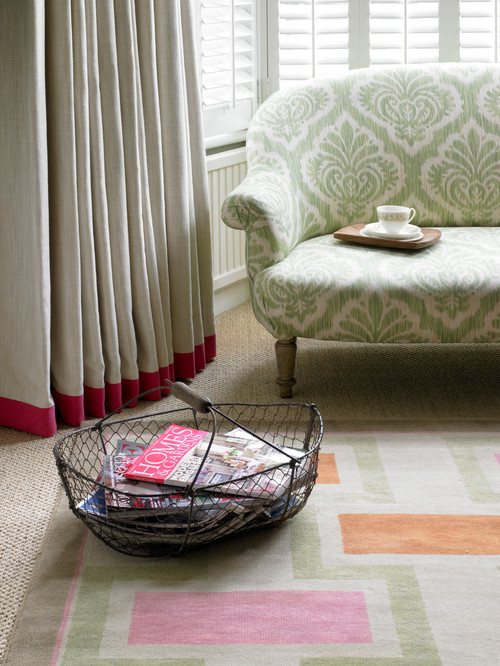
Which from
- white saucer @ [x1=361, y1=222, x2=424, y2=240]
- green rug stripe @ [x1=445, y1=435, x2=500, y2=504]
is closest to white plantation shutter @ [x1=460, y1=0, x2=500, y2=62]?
white saucer @ [x1=361, y1=222, x2=424, y2=240]

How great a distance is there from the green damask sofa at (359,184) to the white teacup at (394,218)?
0.07 metres

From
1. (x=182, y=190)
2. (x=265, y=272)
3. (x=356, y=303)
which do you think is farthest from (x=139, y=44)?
(x=356, y=303)

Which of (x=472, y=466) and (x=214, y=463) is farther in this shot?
(x=472, y=466)

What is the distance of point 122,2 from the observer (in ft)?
6.93

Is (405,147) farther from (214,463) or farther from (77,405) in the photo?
(214,463)

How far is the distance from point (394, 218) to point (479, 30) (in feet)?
3.39

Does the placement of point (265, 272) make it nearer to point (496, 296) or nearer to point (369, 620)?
point (496, 296)

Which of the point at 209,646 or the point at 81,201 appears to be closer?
Result: the point at 209,646

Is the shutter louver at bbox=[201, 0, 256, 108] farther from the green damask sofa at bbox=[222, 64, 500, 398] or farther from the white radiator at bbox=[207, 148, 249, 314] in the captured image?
the green damask sofa at bbox=[222, 64, 500, 398]

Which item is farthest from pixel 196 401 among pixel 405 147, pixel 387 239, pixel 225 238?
pixel 225 238

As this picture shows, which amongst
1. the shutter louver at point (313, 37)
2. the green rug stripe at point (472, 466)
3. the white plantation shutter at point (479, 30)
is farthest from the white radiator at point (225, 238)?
the green rug stripe at point (472, 466)

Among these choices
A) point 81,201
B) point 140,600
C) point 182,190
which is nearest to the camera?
point 140,600

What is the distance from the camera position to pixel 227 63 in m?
2.88

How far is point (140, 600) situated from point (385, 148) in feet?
5.59
